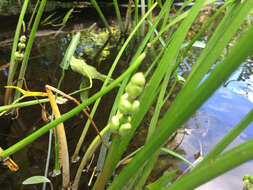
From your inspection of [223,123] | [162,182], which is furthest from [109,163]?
[223,123]

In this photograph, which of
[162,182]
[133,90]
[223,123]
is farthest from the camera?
A: [223,123]

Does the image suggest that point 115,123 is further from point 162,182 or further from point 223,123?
point 223,123

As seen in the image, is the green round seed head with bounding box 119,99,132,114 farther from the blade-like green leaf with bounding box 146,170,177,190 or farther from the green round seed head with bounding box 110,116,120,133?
the blade-like green leaf with bounding box 146,170,177,190

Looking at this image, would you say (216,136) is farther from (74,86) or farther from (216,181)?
(74,86)

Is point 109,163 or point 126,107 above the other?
point 126,107

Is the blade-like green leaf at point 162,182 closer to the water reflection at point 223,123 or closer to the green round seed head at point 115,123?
the green round seed head at point 115,123

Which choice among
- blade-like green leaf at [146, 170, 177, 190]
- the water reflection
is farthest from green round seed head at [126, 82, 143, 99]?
the water reflection

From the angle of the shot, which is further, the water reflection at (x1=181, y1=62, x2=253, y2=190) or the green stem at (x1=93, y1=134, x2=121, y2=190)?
the water reflection at (x1=181, y1=62, x2=253, y2=190)

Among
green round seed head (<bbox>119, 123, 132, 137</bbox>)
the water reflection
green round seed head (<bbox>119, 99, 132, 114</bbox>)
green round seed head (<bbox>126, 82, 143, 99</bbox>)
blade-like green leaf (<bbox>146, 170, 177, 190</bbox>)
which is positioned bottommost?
the water reflection

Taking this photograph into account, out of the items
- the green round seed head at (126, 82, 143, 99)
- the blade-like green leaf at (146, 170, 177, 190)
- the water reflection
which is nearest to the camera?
the green round seed head at (126, 82, 143, 99)

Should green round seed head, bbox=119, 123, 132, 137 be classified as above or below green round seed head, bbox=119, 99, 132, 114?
below

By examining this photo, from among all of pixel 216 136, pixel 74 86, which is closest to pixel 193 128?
pixel 216 136
